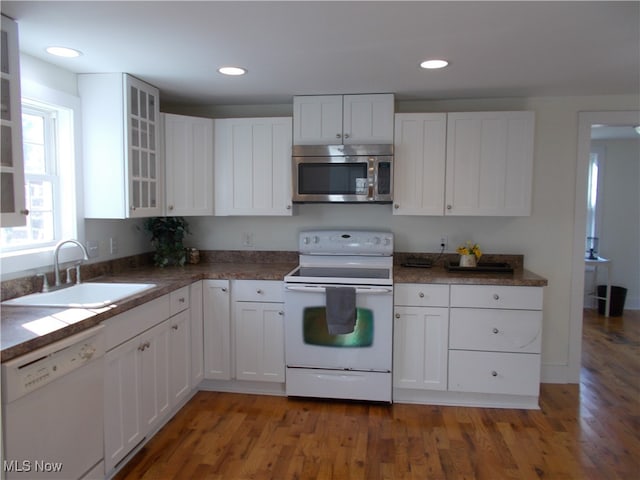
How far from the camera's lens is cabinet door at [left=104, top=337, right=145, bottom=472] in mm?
2104

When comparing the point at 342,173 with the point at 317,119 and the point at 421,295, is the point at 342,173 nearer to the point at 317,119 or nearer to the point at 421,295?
the point at 317,119

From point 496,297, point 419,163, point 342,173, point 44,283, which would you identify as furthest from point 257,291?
point 496,297

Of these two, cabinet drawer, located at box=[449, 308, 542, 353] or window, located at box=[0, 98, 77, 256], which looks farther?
cabinet drawer, located at box=[449, 308, 542, 353]

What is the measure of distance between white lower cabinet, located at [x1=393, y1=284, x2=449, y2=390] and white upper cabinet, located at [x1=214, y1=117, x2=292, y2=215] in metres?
1.12

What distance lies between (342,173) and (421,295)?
102cm

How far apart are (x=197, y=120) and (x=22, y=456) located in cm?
244

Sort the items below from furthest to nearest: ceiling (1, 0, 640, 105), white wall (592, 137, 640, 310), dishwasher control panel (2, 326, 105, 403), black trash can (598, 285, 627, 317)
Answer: white wall (592, 137, 640, 310)
black trash can (598, 285, 627, 317)
ceiling (1, 0, 640, 105)
dishwasher control panel (2, 326, 105, 403)

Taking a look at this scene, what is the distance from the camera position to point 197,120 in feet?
11.0

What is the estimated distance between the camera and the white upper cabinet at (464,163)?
10.3ft

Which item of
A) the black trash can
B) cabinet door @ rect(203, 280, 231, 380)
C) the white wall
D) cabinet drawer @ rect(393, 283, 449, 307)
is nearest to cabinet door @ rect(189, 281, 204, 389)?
cabinet door @ rect(203, 280, 231, 380)

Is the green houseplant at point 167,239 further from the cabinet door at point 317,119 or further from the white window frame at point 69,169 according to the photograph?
the cabinet door at point 317,119

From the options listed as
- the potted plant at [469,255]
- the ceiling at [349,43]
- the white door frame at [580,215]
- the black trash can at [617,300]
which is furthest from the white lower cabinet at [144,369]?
the black trash can at [617,300]

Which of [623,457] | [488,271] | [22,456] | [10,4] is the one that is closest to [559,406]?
[623,457]

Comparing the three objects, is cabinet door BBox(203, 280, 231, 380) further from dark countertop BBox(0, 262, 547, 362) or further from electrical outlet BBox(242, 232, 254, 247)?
electrical outlet BBox(242, 232, 254, 247)
